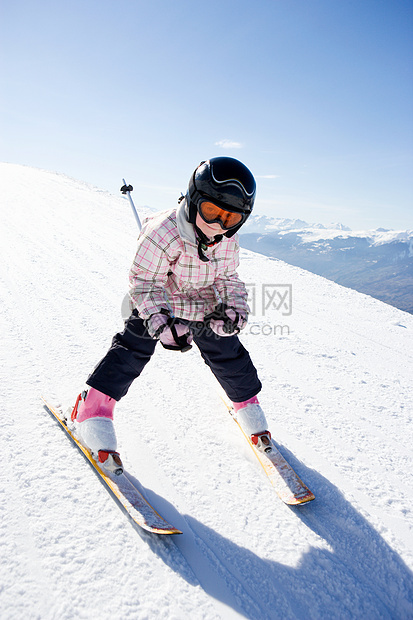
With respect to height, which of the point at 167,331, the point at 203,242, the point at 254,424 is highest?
the point at 203,242

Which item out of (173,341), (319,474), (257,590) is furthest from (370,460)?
(173,341)

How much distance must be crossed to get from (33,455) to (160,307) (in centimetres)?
115

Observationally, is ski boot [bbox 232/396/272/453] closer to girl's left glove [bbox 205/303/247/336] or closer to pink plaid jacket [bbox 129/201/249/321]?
girl's left glove [bbox 205/303/247/336]

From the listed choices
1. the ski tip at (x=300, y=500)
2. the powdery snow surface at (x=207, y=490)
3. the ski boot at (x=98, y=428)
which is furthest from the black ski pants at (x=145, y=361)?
the ski tip at (x=300, y=500)

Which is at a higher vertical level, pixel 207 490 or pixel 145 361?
pixel 145 361

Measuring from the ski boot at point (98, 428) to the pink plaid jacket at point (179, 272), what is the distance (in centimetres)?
65

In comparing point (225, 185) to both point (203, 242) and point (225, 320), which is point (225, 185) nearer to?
point (203, 242)

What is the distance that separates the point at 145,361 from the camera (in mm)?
2137

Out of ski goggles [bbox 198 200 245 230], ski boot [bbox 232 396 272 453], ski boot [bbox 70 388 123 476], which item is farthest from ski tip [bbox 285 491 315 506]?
ski goggles [bbox 198 200 245 230]

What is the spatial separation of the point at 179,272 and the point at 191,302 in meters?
0.24

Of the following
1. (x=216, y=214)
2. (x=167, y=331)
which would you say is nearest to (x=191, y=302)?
(x=167, y=331)

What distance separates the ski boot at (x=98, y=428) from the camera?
6.40 ft

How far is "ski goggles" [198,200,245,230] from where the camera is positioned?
1881 mm

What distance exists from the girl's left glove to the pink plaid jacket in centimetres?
5
